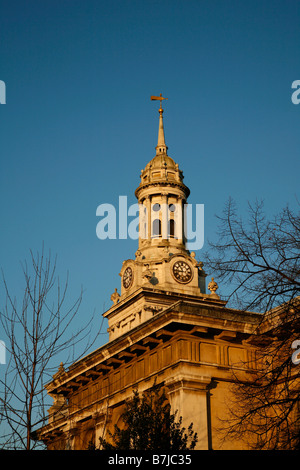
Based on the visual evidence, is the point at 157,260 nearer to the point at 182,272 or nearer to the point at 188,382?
the point at 182,272

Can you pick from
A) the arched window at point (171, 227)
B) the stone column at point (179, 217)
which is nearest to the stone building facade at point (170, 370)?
the arched window at point (171, 227)

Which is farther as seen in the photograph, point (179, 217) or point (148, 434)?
point (179, 217)

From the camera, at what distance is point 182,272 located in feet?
194

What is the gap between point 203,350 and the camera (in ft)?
95.5

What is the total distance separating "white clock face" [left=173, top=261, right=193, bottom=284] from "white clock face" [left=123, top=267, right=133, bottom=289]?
4.01 m

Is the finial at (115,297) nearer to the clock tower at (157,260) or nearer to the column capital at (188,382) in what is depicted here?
the clock tower at (157,260)

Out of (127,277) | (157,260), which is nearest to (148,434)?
(157,260)

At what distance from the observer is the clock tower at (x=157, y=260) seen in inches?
2259

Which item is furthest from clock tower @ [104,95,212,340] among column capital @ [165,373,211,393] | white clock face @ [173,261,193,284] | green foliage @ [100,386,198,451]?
green foliage @ [100,386,198,451]

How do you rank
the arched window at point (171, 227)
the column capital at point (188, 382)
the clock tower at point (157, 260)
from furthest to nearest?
the arched window at point (171, 227) < the clock tower at point (157, 260) < the column capital at point (188, 382)

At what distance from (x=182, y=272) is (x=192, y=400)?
31410mm
